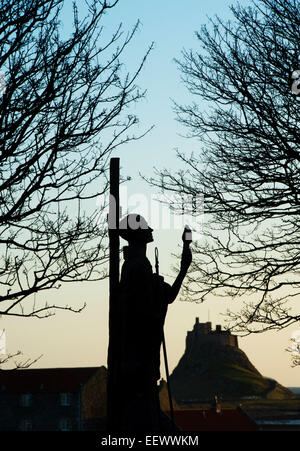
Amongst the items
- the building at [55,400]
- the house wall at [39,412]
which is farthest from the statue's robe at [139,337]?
the house wall at [39,412]

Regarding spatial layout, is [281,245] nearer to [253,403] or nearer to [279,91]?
[279,91]

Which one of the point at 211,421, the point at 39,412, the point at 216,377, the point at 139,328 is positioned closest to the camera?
the point at 139,328

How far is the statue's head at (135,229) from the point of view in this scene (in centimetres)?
567

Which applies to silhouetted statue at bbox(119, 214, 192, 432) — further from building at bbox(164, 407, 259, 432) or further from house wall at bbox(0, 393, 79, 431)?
house wall at bbox(0, 393, 79, 431)

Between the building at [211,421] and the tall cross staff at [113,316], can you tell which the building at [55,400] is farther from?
the tall cross staff at [113,316]

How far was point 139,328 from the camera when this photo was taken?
5.59m

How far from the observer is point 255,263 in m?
10.3

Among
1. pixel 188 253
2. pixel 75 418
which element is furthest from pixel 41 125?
pixel 75 418

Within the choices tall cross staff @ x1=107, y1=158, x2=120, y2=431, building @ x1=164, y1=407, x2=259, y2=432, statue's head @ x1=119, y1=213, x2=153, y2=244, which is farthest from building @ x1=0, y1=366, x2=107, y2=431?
statue's head @ x1=119, y1=213, x2=153, y2=244

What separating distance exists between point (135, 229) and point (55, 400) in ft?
160

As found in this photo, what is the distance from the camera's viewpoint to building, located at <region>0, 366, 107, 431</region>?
164ft

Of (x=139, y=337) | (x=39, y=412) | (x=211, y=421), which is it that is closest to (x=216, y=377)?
(x=39, y=412)

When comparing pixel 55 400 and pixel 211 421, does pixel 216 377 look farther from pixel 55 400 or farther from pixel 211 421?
pixel 211 421

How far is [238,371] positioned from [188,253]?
147 meters
